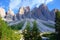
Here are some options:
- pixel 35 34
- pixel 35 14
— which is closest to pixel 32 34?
pixel 35 34

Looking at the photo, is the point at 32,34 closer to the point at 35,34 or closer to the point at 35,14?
the point at 35,34

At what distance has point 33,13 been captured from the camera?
13862cm

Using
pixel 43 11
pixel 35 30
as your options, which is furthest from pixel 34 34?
pixel 43 11

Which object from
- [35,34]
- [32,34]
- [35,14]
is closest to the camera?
[35,34]

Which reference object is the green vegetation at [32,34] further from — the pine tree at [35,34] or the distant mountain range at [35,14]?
the distant mountain range at [35,14]

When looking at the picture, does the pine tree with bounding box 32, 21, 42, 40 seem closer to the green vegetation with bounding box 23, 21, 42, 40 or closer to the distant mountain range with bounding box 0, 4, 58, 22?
the green vegetation with bounding box 23, 21, 42, 40

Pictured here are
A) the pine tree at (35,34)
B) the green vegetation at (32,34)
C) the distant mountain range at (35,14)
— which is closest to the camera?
the pine tree at (35,34)

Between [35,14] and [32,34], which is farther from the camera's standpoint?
[35,14]

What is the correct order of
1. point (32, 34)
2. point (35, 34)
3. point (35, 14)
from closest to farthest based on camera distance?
point (35, 34) → point (32, 34) → point (35, 14)

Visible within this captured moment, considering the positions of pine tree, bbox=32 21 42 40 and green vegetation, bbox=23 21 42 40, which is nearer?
pine tree, bbox=32 21 42 40

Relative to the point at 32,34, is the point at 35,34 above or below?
above

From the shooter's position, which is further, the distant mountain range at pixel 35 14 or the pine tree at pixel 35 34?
the distant mountain range at pixel 35 14

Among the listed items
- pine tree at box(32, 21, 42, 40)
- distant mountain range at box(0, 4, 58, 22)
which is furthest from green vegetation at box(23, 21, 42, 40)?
distant mountain range at box(0, 4, 58, 22)

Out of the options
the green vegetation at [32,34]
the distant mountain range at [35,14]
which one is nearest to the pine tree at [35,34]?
the green vegetation at [32,34]
